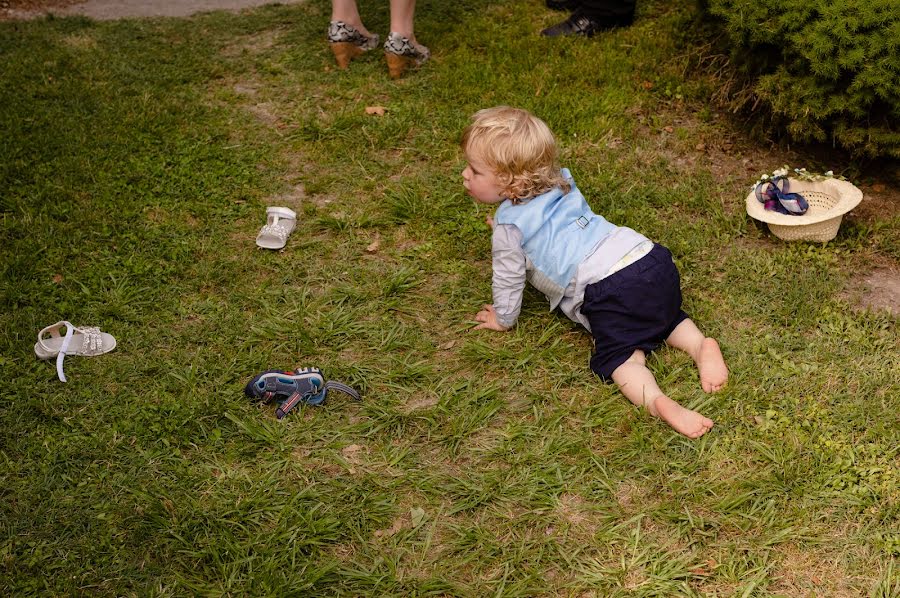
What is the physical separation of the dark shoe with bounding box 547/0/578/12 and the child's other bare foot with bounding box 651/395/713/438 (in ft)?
14.1

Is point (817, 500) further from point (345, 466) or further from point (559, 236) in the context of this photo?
point (345, 466)

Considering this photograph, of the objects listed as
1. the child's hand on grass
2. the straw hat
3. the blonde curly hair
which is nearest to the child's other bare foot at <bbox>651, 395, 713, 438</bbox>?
the child's hand on grass

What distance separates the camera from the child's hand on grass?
3.41m

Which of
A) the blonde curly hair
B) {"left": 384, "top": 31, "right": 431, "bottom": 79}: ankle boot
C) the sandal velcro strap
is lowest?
the sandal velcro strap

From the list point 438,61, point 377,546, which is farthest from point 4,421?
point 438,61

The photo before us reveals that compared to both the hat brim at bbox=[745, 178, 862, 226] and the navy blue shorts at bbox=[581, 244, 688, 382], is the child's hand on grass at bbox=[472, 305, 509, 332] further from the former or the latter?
the hat brim at bbox=[745, 178, 862, 226]

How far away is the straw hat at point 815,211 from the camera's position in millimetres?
3625

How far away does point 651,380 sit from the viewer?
9.93 ft

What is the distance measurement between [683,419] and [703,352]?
14.4 inches

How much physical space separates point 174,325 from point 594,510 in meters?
1.99

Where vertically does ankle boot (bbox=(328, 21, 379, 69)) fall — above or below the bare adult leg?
below

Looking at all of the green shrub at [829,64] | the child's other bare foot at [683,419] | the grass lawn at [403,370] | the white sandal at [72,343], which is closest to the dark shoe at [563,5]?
the grass lawn at [403,370]

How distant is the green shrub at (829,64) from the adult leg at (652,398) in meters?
1.66

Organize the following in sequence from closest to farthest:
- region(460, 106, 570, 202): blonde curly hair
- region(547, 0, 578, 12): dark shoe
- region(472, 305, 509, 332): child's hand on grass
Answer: region(460, 106, 570, 202): blonde curly hair < region(472, 305, 509, 332): child's hand on grass < region(547, 0, 578, 12): dark shoe
